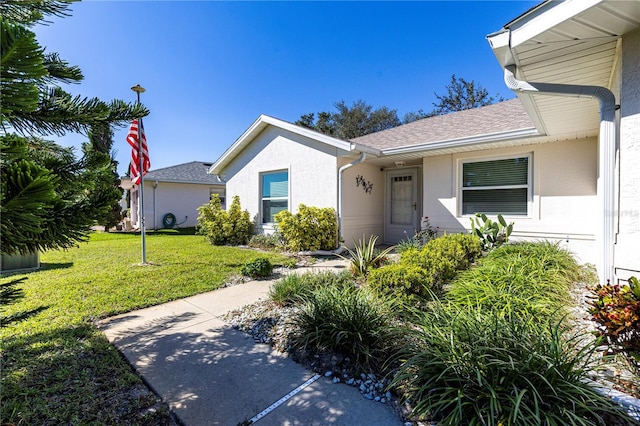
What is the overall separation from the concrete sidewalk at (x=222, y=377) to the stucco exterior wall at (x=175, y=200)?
14.2 metres

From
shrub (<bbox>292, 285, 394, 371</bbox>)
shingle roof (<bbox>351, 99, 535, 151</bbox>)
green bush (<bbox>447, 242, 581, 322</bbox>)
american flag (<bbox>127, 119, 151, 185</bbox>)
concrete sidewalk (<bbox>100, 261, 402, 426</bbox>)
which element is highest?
shingle roof (<bbox>351, 99, 535, 151</bbox>)

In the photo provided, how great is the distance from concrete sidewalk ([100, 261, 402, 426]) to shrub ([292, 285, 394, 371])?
31 centimetres

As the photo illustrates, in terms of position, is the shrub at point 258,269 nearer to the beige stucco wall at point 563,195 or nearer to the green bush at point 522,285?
the green bush at point 522,285

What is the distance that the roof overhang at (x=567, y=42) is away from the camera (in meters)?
2.71

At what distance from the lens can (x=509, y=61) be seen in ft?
11.8

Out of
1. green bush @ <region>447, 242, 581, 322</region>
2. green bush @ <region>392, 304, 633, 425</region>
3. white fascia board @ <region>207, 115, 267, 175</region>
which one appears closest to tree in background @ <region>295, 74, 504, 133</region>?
white fascia board @ <region>207, 115, 267, 175</region>

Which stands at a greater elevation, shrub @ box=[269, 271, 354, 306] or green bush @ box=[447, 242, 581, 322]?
green bush @ box=[447, 242, 581, 322]

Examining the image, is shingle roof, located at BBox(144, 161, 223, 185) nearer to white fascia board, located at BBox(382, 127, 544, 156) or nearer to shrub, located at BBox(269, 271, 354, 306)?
white fascia board, located at BBox(382, 127, 544, 156)

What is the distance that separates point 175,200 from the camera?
57.8 ft

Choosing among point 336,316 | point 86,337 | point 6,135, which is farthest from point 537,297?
point 86,337

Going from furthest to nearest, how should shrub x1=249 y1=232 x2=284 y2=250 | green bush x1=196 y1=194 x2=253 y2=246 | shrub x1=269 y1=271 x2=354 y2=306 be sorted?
1. green bush x1=196 y1=194 x2=253 y2=246
2. shrub x1=249 y1=232 x2=284 y2=250
3. shrub x1=269 y1=271 x2=354 y2=306

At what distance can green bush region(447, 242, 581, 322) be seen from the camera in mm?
3207

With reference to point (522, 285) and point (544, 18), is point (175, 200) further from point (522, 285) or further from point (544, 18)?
point (544, 18)

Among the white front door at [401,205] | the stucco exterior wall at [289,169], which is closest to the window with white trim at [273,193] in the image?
the stucco exterior wall at [289,169]
